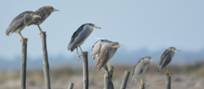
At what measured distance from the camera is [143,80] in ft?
34.1

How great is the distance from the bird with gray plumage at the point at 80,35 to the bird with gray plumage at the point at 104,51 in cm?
38

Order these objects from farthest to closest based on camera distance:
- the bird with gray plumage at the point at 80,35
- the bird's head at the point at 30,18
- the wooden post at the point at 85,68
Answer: the bird with gray plumage at the point at 80,35 → the bird's head at the point at 30,18 → the wooden post at the point at 85,68

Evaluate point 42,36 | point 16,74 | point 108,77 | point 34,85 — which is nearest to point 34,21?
point 42,36

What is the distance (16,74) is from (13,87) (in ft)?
16.0

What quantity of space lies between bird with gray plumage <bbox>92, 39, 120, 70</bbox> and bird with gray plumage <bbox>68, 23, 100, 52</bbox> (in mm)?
384

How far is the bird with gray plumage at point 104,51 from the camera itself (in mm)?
9672

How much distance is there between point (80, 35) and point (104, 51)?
56cm

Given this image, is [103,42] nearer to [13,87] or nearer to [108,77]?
[108,77]

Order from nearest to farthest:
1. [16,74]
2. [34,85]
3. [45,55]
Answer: [45,55] < [34,85] < [16,74]

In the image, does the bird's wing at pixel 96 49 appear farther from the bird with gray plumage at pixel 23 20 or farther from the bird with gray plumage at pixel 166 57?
the bird with gray plumage at pixel 166 57

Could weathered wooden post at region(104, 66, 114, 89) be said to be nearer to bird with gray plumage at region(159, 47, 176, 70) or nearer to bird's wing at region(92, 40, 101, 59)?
bird's wing at region(92, 40, 101, 59)

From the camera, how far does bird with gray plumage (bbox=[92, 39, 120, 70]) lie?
967cm

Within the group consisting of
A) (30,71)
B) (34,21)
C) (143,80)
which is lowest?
(30,71)

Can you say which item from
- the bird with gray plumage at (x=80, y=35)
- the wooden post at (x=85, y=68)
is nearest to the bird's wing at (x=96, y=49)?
the wooden post at (x=85, y=68)
